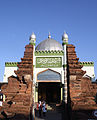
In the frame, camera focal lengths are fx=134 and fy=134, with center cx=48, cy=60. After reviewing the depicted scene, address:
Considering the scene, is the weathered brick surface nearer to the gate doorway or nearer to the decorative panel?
the decorative panel

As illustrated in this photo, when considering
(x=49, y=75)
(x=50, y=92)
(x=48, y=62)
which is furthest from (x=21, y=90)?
(x=50, y=92)

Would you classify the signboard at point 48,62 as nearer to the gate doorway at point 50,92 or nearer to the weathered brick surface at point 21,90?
the weathered brick surface at point 21,90

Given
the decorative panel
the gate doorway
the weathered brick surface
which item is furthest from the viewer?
the gate doorway

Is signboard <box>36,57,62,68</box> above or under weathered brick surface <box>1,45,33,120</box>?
above

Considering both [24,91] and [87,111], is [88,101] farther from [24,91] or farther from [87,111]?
[24,91]

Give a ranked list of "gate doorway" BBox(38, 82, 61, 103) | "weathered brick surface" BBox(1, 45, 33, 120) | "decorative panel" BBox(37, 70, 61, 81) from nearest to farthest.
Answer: "weathered brick surface" BBox(1, 45, 33, 120) → "decorative panel" BBox(37, 70, 61, 81) → "gate doorway" BBox(38, 82, 61, 103)

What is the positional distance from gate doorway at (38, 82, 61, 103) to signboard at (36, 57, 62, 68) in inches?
345

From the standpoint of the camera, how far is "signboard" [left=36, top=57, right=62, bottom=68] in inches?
551

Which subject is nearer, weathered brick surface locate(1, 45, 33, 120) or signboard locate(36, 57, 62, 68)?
weathered brick surface locate(1, 45, 33, 120)

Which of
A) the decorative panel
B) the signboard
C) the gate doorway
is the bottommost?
the gate doorway

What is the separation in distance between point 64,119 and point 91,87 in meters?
3.08

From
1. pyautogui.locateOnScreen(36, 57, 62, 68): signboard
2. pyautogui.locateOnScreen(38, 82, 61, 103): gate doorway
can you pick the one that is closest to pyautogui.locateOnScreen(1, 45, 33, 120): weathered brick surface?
pyautogui.locateOnScreen(36, 57, 62, 68): signboard

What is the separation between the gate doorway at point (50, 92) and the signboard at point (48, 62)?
8.77m

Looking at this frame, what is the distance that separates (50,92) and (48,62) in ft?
33.8
